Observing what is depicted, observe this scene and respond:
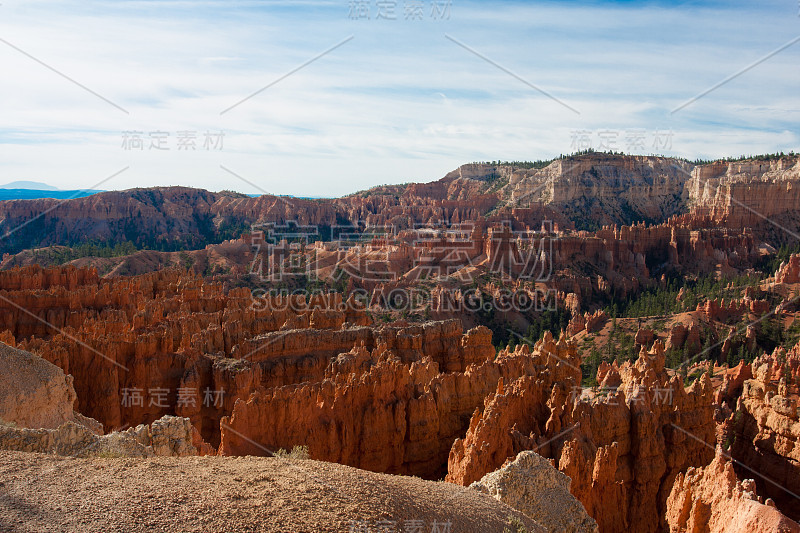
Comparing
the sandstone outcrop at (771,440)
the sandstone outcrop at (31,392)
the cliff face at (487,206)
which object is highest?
the cliff face at (487,206)

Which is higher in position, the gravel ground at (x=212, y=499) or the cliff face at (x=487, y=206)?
the cliff face at (x=487, y=206)

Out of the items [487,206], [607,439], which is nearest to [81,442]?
[607,439]

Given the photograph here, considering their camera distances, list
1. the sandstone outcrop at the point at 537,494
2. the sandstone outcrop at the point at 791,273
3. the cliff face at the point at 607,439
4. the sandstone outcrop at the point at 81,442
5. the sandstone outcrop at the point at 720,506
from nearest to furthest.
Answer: the sandstone outcrop at the point at 81,442 < the sandstone outcrop at the point at 720,506 < the sandstone outcrop at the point at 537,494 < the cliff face at the point at 607,439 < the sandstone outcrop at the point at 791,273

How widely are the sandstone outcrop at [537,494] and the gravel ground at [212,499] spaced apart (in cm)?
167

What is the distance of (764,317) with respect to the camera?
1823 inches

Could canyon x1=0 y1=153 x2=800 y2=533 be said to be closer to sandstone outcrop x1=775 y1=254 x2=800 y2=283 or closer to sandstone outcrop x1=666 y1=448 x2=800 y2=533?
sandstone outcrop x1=666 y1=448 x2=800 y2=533

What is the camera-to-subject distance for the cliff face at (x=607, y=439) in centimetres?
1647

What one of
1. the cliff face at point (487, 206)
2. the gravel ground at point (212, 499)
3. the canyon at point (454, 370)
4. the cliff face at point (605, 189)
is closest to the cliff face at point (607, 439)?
the canyon at point (454, 370)

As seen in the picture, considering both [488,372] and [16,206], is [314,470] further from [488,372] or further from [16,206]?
[16,206]

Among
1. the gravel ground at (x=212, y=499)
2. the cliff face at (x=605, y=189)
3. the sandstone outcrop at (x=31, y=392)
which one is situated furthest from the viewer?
the cliff face at (x=605, y=189)

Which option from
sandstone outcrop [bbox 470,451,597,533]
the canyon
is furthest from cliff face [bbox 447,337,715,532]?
sandstone outcrop [bbox 470,451,597,533]

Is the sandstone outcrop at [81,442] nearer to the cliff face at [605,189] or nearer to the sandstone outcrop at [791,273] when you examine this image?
the sandstone outcrop at [791,273]

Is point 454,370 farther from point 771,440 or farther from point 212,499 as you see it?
point 212,499

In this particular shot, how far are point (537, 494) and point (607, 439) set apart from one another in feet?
24.4
